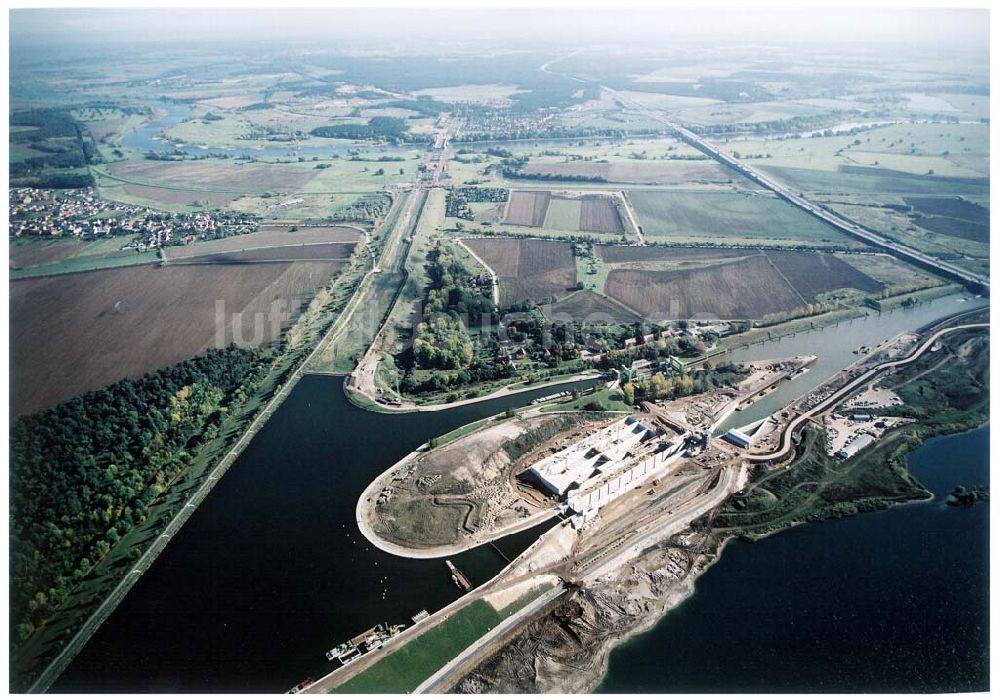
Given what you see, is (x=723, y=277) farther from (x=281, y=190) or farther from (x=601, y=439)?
(x=281, y=190)

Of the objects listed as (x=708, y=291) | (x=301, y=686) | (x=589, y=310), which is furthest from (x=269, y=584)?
(x=708, y=291)

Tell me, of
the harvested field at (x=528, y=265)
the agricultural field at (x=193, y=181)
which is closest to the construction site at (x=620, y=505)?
the harvested field at (x=528, y=265)

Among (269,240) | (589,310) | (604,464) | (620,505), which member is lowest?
(620,505)

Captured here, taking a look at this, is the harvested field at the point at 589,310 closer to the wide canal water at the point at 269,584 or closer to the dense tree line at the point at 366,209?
the wide canal water at the point at 269,584

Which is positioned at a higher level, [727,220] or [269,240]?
[727,220]

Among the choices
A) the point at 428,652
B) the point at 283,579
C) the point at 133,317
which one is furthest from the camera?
the point at 133,317

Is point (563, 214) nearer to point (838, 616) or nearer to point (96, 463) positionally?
point (96, 463)
